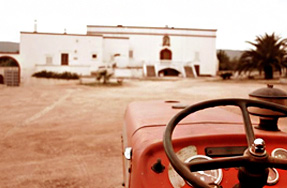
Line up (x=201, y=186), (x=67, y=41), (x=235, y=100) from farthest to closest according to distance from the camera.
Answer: (x=67, y=41), (x=235, y=100), (x=201, y=186)

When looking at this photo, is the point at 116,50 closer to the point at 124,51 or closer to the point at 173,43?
the point at 124,51

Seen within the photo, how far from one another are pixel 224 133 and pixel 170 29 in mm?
34999

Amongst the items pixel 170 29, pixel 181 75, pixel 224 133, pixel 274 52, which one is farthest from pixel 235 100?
pixel 170 29

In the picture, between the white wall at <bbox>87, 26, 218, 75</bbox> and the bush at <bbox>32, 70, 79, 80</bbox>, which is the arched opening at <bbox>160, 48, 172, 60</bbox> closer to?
the white wall at <bbox>87, 26, 218, 75</bbox>

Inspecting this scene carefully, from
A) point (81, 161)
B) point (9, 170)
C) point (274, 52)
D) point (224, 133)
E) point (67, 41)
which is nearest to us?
point (224, 133)

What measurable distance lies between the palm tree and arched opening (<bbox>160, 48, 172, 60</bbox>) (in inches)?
615

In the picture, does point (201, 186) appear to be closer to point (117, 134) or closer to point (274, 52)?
point (117, 134)

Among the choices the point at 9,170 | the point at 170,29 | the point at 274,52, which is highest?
the point at 170,29

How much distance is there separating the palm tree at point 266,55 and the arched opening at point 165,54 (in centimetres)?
1562

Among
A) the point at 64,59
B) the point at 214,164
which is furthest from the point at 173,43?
the point at 214,164

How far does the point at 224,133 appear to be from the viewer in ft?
5.23

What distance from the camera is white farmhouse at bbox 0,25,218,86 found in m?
29.8

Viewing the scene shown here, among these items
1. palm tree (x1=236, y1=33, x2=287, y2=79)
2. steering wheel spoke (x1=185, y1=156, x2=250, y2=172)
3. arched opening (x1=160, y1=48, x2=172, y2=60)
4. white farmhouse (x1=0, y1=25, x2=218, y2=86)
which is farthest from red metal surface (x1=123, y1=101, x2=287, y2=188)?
arched opening (x1=160, y1=48, x2=172, y2=60)

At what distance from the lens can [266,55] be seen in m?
20.2
